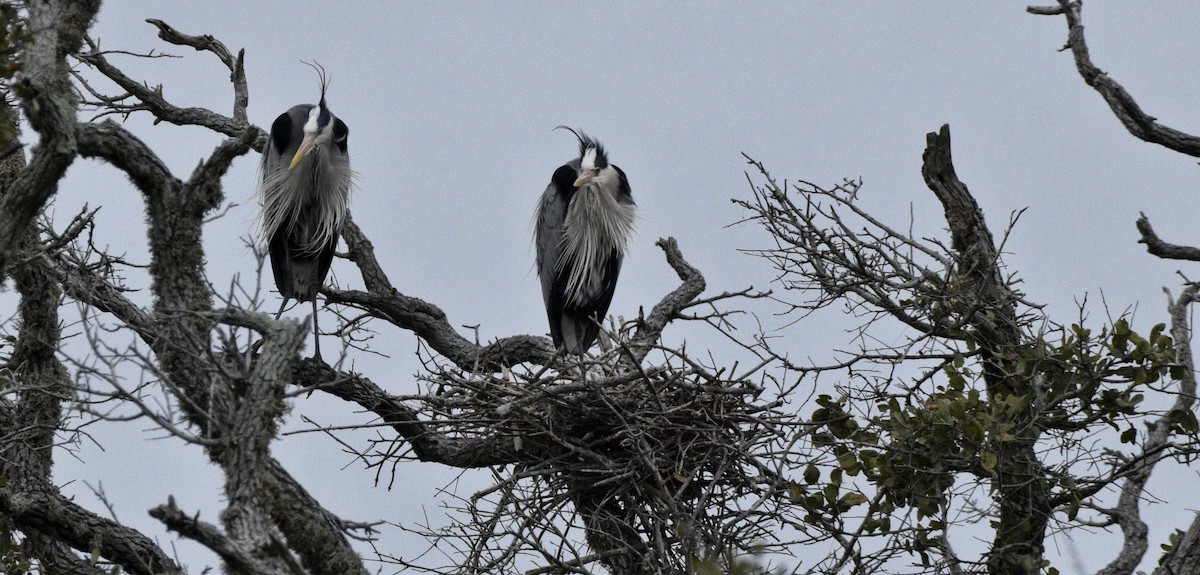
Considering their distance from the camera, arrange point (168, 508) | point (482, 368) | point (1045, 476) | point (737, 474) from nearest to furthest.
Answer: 1. point (168, 508)
2. point (1045, 476)
3. point (737, 474)
4. point (482, 368)

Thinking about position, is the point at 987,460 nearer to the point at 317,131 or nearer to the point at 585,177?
the point at 585,177

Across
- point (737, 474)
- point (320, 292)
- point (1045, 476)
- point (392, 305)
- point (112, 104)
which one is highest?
point (112, 104)

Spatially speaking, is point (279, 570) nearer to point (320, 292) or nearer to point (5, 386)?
point (5, 386)

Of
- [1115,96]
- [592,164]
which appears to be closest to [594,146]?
[592,164]

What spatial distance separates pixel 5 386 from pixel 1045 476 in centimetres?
371

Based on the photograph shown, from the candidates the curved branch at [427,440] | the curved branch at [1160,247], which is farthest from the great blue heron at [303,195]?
the curved branch at [1160,247]

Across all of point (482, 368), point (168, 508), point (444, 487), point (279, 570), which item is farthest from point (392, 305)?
point (168, 508)

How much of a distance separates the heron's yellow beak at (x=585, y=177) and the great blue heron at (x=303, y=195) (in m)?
1.12

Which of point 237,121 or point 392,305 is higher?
point 237,121

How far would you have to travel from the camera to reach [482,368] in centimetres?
500

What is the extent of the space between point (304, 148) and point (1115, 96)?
11.7 ft

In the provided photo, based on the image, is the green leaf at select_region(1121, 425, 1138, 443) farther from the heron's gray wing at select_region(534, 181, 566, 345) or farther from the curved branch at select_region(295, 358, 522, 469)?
the heron's gray wing at select_region(534, 181, 566, 345)

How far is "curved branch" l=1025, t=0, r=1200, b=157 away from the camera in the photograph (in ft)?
12.4

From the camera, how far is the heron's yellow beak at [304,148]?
5748 millimetres
